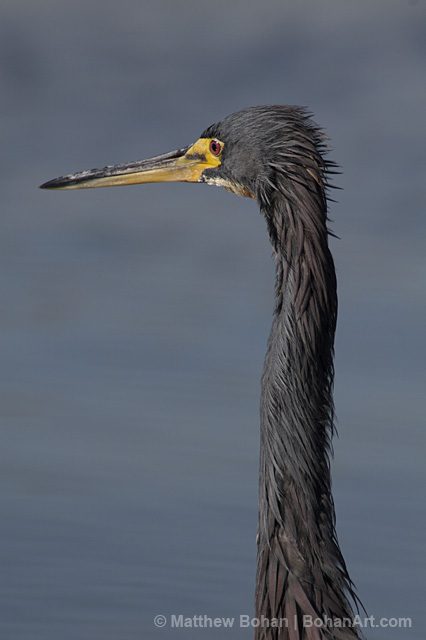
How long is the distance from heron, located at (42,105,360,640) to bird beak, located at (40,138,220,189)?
2.61ft

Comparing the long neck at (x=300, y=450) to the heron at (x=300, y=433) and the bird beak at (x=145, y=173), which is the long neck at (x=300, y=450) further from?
the bird beak at (x=145, y=173)

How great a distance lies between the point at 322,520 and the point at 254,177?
52.8 inches

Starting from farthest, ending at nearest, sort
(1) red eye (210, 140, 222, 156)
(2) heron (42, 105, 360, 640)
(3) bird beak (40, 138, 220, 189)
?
(3) bird beak (40, 138, 220, 189) → (1) red eye (210, 140, 222, 156) → (2) heron (42, 105, 360, 640)

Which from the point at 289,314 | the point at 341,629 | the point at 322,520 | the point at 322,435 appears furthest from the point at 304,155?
the point at 341,629

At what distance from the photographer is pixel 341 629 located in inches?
151

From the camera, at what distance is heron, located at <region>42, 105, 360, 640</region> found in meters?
3.80

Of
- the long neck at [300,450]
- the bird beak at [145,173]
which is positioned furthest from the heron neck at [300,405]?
the bird beak at [145,173]

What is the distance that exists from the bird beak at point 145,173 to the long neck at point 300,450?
975mm

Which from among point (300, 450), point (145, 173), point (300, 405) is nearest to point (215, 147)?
point (145, 173)

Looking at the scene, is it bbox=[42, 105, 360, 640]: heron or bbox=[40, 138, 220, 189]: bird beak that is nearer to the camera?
bbox=[42, 105, 360, 640]: heron

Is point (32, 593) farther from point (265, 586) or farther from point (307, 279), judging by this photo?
point (307, 279)

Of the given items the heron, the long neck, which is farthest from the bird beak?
the long neck

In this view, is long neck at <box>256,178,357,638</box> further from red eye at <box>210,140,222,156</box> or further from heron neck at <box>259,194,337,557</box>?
red eye at <box>210,140,222,156</box>

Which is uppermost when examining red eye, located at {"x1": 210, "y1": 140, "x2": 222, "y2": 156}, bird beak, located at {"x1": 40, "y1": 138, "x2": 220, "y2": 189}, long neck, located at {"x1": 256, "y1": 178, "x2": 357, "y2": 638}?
bird beak, located at {"x1": 40, "y1": 138, "x2": 220, "y2": 189}
